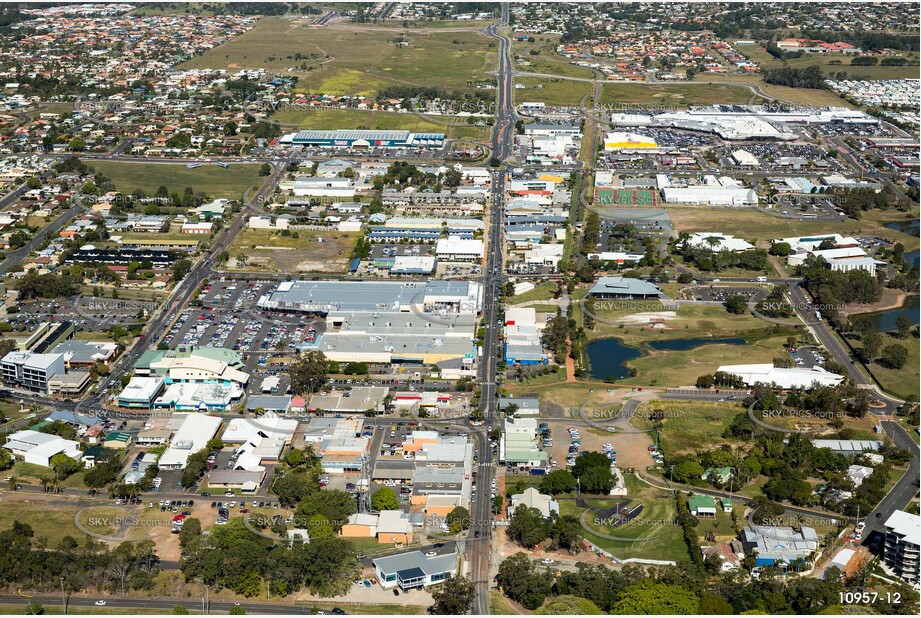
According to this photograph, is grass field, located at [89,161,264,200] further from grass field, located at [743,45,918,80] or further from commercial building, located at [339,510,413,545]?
grass field, located at [743,45,918,80]

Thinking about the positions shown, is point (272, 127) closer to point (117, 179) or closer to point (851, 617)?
point (117, 179)

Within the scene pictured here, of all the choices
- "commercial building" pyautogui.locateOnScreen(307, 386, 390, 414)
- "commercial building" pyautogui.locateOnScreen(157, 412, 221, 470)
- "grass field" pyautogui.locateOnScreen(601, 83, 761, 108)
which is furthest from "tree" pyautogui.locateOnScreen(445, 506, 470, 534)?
"grass field" pyautogui.locateOnScreen(601, 83, 761, 108)

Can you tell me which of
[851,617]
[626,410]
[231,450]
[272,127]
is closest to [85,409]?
[231,450]

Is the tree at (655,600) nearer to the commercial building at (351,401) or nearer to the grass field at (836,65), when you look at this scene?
the commercial building at (351,401)

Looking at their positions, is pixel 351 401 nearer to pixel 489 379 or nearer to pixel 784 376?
pixel 489 379

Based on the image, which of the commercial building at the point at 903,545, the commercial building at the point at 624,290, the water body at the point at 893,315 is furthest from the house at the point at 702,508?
the water body at the point at 893,315
